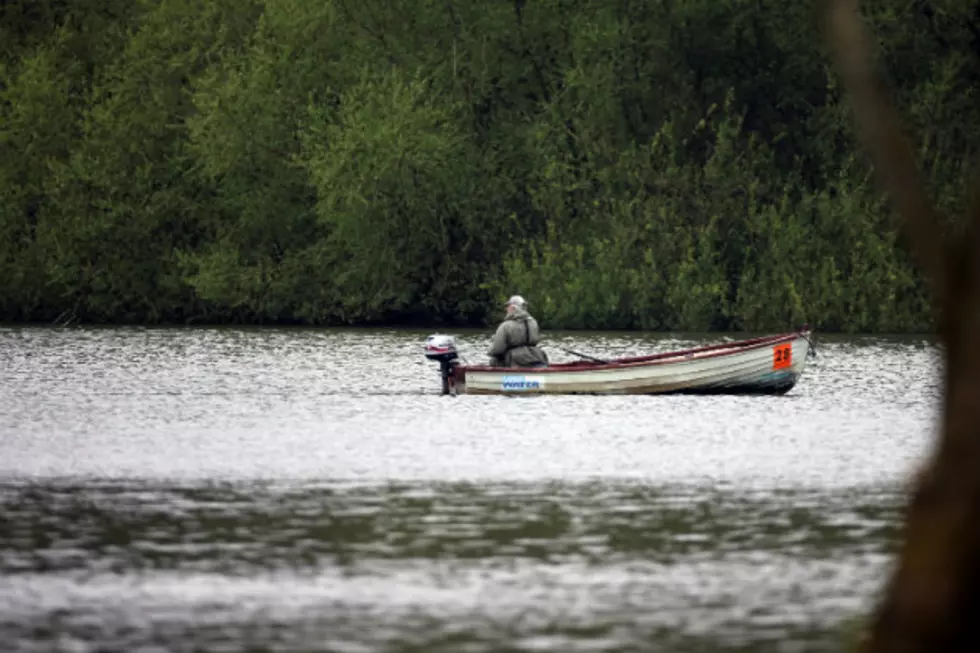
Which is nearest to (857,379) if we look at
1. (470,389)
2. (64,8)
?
(470,389)

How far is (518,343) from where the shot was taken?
36.2 m

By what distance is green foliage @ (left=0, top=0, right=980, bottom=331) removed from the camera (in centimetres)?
6762

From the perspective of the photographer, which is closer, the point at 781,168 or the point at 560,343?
the point at 560,343

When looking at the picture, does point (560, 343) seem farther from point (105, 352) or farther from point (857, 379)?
point (857, 379)

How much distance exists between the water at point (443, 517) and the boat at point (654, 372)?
0.39 meters

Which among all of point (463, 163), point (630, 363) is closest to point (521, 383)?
point (630, 363)

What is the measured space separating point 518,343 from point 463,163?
123ft

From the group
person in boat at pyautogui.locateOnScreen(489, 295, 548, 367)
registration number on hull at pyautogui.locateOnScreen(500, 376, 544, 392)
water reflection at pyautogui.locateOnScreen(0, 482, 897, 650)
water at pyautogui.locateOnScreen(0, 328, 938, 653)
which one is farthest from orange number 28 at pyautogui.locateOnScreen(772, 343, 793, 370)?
water reflection at pyautogui.locateOnScreen(0, 482, 897, 650)

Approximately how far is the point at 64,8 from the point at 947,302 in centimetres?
7806

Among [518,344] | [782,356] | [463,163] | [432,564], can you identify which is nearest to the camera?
[432,564]

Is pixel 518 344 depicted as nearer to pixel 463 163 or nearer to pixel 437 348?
pixel 437 348

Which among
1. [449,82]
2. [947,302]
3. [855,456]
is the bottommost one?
[855,456]

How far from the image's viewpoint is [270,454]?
26.9 m

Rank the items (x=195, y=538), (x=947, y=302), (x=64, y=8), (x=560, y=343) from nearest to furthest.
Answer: (x=947, y=302) < (x=195, y=538) < (x=560, y=343) < (x=64, y=8)
